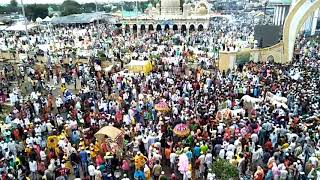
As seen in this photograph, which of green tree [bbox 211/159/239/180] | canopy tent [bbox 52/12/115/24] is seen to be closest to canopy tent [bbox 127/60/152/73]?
green tree [bbox 211/159/239/180]

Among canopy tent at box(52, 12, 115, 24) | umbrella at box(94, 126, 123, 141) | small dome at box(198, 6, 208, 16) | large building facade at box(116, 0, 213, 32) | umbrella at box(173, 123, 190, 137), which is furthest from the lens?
small dome at box(198, 6, 208, 16)

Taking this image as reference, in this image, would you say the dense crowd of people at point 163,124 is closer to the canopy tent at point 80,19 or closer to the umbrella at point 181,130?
the umbrella at point 181,130

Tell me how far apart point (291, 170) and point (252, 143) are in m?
1.80

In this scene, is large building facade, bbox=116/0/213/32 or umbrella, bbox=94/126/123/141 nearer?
umbrella, bbox=94/126/123/141

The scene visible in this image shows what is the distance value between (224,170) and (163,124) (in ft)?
13.0

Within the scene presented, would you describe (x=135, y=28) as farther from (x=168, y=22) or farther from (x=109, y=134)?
(x=109, y=134)

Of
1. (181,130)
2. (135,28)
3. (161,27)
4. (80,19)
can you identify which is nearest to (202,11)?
(161,27)

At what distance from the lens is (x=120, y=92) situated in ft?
57.8

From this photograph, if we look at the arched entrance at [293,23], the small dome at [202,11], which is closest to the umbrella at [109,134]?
the arched entrance at [293,23]

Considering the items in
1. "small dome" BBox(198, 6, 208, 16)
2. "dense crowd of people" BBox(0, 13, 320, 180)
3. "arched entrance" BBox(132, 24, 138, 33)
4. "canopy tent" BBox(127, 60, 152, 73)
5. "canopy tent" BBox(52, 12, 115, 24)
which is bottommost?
"dense crowd of people" BBox(0, 13, 320, 180)

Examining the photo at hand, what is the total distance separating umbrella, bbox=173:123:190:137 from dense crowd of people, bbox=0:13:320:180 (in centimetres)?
3

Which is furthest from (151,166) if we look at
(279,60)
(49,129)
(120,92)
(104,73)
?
(279,60)

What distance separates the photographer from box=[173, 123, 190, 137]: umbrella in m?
11.9

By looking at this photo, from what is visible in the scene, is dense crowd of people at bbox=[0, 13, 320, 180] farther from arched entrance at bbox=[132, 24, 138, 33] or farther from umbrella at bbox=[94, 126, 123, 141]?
arched entrance at bbox=[132, 24, 138, 33]
